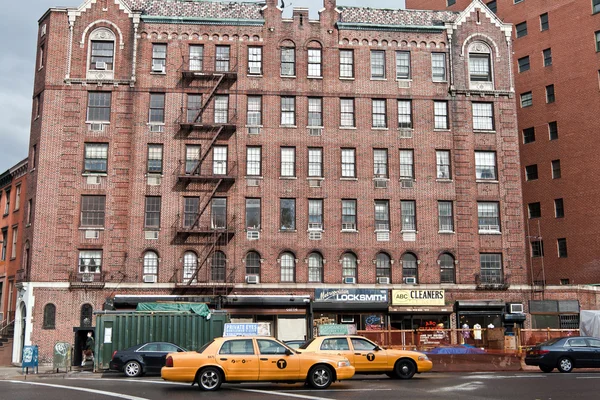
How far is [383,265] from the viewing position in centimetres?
3900

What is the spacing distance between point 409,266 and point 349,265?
3.61 meters

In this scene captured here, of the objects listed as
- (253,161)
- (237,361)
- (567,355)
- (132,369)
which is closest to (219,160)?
(253,161)

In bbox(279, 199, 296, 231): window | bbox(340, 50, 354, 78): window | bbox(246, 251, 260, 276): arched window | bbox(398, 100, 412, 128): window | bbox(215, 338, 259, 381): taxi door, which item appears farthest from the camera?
bbox(340, 50, 354, 78): window

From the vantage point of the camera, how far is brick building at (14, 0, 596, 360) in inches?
1469

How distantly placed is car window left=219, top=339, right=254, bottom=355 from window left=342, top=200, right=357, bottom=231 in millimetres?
19963

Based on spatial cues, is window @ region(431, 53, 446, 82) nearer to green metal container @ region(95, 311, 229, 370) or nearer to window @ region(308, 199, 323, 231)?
window @ region(308, 199, 323, 231)

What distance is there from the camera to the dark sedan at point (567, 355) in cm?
2625

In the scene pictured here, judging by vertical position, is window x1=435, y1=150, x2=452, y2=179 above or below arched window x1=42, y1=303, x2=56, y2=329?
above

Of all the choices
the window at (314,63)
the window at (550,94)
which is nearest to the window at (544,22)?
the window at (550,94)

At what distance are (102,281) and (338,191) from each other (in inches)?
569

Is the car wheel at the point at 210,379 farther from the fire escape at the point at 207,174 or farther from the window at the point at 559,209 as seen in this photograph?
the window at the point at 559,209

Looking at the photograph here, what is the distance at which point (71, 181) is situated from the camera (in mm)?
37812

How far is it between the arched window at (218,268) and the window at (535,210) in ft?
98.1

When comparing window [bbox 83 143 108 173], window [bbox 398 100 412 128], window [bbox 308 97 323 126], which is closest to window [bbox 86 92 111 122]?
window [bbox 83 143 108 173]
